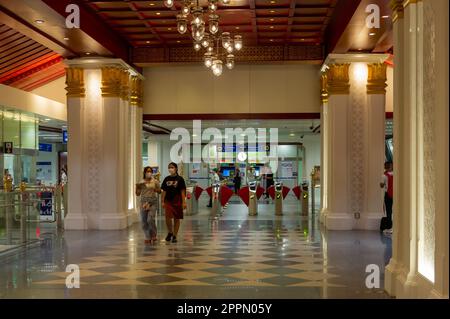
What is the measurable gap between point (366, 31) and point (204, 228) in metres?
5.42

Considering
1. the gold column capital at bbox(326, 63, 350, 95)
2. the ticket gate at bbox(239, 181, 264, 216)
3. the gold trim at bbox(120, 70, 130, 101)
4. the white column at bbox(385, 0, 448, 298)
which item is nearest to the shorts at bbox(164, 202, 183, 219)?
the gold trim at bbox(120, 70, 130, 101)

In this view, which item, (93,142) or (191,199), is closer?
(93,142)

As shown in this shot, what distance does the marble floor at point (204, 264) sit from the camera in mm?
6262

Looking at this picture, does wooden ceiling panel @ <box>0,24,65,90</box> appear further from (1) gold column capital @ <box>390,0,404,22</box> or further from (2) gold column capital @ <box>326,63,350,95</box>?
(1) gold column capital @ <box>390,0,404,22</box>

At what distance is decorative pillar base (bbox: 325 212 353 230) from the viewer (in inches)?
498

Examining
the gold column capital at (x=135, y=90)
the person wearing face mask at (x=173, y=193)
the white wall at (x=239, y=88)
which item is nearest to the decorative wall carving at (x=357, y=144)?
the white wall at (x=239, y=88)

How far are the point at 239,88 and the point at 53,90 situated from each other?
5911 mm

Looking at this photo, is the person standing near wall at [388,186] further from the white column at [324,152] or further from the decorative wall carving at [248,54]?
the decorative wall carving at [248,54]

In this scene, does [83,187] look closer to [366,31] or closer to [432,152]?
[366,31]

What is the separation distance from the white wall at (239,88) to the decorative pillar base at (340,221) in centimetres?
330

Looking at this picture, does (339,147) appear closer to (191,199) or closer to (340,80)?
(340,80)

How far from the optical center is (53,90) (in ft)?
57.2

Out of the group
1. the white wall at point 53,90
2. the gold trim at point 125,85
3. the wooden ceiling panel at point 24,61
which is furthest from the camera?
the white wall at point 53,90

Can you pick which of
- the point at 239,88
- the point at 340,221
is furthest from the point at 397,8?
the point at 239,88
